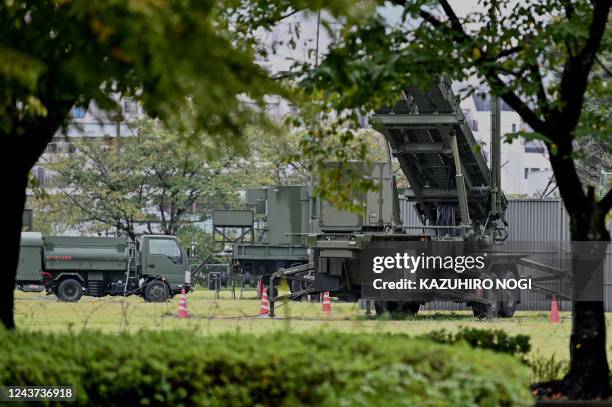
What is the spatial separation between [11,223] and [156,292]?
32.5 meters

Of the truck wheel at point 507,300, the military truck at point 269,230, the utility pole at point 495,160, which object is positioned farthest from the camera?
the military truck at point 269,230

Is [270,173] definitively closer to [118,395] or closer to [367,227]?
[367,227]

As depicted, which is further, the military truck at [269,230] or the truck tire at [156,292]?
the military truck at [269,230]

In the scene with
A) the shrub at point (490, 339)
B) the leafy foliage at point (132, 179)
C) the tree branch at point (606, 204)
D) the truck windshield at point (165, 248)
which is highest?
the leafy foliage at point (132, 179)

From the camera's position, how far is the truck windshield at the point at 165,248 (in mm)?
45625

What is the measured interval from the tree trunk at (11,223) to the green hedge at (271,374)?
111 inches

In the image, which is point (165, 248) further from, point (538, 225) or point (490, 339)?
point (490, 339)

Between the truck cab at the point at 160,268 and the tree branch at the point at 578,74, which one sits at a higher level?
the tree branch at the point at 578,74

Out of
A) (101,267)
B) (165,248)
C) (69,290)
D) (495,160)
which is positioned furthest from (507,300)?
(69,290)

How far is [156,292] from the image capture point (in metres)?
44.8

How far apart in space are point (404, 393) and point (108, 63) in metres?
2.88

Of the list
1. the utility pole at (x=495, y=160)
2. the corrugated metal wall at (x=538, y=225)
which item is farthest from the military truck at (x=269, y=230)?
the utility pole at (x=495, y=160)

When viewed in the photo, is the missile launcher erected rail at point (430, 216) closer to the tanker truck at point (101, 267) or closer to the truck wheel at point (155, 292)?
the truck wheel at point (155, 292)

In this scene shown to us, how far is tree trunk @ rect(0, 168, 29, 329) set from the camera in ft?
40.7
